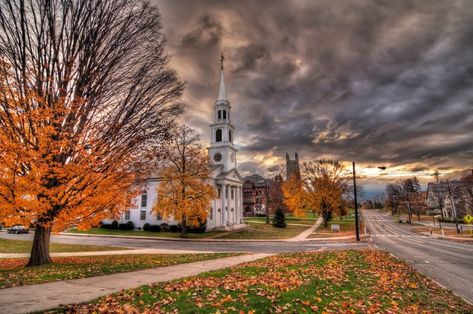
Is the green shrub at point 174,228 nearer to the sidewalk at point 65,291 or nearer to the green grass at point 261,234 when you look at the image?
the green grass at point 261,234

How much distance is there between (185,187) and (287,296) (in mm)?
28984

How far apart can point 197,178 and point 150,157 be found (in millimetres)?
23070

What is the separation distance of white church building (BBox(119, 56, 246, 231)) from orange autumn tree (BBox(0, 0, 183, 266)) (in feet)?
107

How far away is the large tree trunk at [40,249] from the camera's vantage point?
1259cm

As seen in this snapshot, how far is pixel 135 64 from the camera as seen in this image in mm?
11953

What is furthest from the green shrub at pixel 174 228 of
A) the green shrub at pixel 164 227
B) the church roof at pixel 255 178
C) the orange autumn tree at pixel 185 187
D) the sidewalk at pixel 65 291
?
the church roof at pixel 255 178

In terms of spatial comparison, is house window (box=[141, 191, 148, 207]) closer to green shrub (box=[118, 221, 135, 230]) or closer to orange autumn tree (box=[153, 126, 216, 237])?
green shrub (box=[118, 221, 135, 230])

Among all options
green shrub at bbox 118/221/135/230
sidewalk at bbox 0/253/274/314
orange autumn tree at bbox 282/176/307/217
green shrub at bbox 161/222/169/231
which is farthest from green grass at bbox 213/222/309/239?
sidewalk at bbox 0/253/274/314

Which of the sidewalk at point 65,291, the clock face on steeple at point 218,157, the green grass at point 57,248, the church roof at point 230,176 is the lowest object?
the green grass at point 57,248

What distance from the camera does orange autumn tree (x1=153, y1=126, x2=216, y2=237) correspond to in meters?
32.9

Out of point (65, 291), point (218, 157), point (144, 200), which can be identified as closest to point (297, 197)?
point (218, 157)

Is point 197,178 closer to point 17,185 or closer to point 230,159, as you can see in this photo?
point 230,159

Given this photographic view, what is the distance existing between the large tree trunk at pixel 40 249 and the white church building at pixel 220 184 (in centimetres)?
3077

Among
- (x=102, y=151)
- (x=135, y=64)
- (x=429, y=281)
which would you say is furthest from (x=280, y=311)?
(x=135, y=64)
